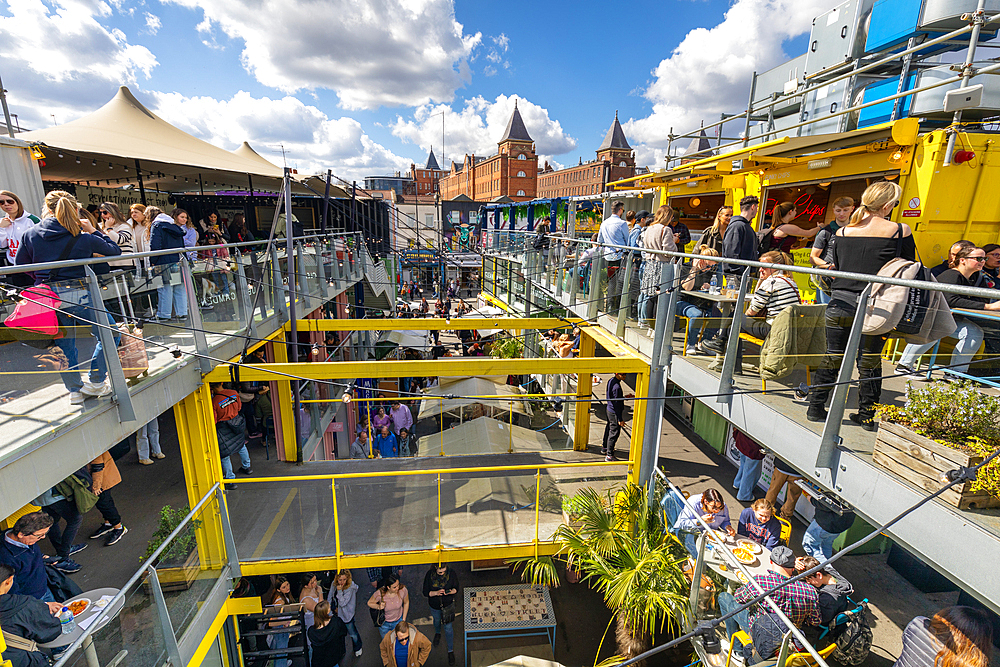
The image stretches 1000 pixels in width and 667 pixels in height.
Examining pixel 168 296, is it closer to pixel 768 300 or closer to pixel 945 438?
pixel 768 300

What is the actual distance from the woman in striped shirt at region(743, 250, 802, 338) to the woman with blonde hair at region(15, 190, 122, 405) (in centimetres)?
557

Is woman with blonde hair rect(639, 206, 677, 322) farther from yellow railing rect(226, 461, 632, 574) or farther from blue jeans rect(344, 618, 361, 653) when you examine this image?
blue jeans rect(344, 618, 361, 653)

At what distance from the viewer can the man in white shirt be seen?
22.6 feet

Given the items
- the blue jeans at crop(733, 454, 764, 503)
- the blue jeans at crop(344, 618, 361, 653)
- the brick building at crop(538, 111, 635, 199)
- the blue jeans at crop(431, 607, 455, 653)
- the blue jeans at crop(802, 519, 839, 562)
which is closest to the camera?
the blue jeans at crop(802, 519, 839, 562)

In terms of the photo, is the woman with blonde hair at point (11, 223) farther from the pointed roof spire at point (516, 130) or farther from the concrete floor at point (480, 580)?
the pointed roof spire at point (516, 130)

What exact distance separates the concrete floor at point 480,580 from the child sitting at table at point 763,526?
177 cm

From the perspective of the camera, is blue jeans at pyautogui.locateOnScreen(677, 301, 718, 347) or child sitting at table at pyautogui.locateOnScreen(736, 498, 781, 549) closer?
blue jeans at pyautogui.locateOnScreen(677, 301, 718, 347)

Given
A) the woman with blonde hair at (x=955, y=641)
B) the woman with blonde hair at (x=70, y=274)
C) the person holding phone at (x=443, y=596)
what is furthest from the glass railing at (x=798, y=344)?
the woman with blonde hair at (x=70, y=274)

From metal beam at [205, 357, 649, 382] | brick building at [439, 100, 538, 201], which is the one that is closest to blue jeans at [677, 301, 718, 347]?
metal beam at [205, 357, 649, 382]

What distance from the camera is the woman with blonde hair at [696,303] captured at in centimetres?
478

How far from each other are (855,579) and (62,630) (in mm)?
10247

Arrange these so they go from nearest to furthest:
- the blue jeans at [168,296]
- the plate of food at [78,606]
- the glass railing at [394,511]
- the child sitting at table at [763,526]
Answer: the plate of food at [78,606] → the blue jeans at [168,296] → the glass railing at [394,511] → the child sitting at table at [763,526]

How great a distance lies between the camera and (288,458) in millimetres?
7793

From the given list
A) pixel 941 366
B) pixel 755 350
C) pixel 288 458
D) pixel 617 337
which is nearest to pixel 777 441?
pixel 755 350
